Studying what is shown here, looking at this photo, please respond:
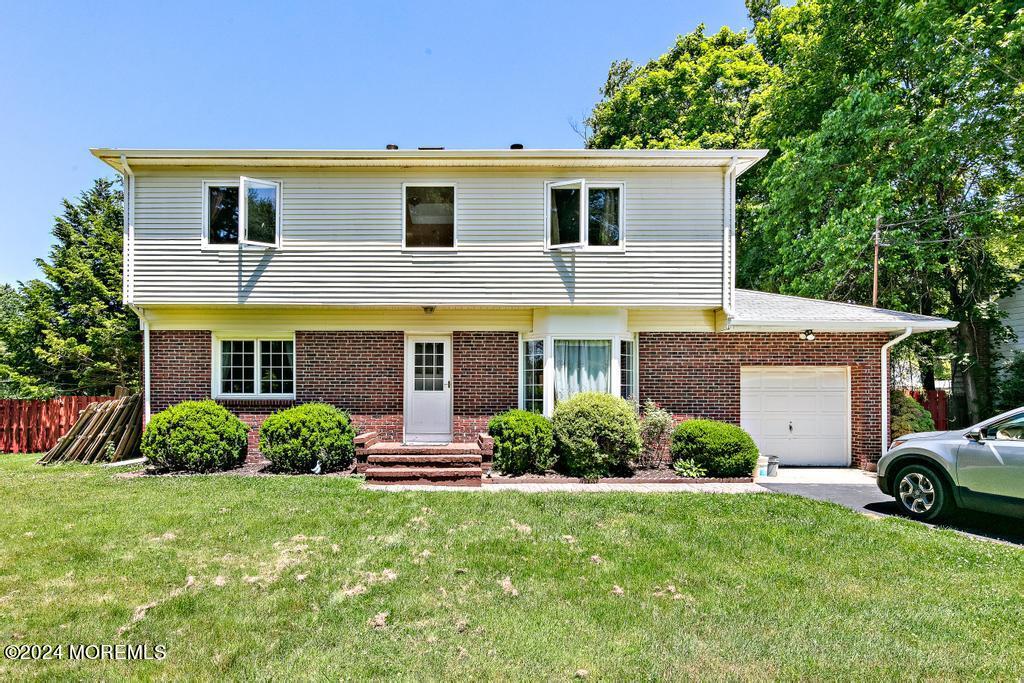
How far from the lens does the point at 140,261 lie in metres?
9.12

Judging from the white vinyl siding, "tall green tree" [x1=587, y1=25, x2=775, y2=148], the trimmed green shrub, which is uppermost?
"tall green tree" [x1=587, y1=25, x2=775, y2=148]

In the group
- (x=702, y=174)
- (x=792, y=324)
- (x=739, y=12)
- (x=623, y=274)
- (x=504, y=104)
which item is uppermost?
(x=739, y=12)

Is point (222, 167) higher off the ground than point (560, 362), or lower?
higher

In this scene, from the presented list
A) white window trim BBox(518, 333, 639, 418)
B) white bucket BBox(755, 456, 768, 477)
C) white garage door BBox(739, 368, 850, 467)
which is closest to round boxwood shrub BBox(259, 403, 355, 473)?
white window trim BBox(518, 333, 639, 418)

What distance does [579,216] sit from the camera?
923 cm

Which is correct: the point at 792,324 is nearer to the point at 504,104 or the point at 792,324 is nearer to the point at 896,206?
the point at 896,206

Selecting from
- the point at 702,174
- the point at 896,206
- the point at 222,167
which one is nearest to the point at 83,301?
the point at 222,167

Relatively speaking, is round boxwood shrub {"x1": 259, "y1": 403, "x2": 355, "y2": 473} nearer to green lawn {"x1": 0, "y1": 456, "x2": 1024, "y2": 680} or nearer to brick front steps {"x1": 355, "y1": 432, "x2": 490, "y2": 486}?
brick front steps {"x1": 355, "y1": 432, "x2": 490, "y2": 486}

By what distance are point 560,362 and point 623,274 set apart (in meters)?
2.00

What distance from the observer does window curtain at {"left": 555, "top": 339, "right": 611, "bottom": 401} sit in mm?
9344

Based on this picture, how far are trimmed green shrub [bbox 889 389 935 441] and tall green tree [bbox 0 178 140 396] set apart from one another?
21.3m

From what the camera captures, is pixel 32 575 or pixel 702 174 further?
pixel 702 174

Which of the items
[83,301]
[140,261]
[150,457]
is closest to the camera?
[150,457]

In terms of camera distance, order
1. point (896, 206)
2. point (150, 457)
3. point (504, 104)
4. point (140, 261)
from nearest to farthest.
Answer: point (150, 457), point (140, 261), point (896, 206), point (504, 104)
